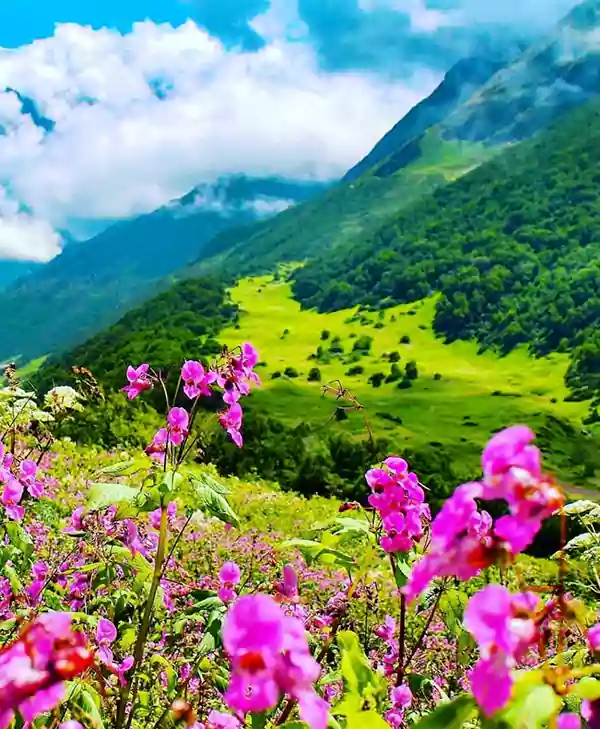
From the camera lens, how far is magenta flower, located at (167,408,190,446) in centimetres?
370

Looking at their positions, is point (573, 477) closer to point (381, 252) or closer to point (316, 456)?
point (316, 456)

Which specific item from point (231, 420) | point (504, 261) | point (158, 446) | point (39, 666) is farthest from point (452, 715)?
point (504, 261)

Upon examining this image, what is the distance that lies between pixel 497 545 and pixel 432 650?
21.2 feet

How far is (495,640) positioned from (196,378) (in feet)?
8.85

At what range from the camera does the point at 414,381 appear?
11675cm

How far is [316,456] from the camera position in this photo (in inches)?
1037

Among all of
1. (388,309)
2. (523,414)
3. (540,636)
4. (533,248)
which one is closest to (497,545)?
(540,636)

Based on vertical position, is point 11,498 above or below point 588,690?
above

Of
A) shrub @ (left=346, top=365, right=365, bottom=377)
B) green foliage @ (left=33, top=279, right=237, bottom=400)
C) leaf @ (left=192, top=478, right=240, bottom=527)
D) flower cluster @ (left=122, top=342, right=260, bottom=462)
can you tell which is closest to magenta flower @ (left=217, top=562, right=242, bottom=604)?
leaf @ (left=192, top=478, right=240, bottom=527)

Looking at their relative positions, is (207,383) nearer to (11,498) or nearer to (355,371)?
(11,498)

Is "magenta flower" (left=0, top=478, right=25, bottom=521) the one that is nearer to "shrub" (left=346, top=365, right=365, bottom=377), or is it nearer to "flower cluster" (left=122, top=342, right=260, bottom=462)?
"flower cluster" (left=122, top=342, right=260, bottom=462)

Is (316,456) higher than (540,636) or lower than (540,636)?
lower

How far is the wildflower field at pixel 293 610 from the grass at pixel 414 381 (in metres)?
66.2

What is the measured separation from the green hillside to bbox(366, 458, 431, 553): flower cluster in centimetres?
12679
